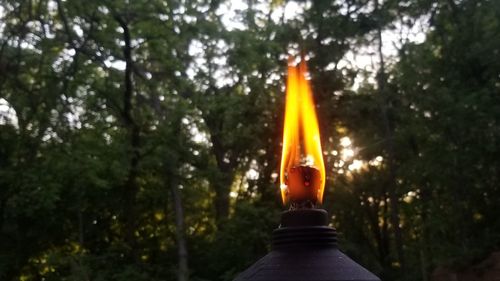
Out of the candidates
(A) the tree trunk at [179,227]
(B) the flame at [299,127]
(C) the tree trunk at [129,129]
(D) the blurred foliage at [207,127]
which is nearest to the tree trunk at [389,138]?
(D) the blurred foliage at [207,127]

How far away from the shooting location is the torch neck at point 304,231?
7.75 feet

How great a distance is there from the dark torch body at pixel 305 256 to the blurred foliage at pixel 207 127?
35.3ft

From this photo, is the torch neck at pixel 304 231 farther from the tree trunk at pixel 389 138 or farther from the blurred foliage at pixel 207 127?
the tree trunk at pixel 389 138

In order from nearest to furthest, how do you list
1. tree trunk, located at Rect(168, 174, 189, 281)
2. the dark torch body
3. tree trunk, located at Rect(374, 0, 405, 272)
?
the dark torch body < tree trunk, located at Rect(168, 174, 189, 281) < tree trunk, located at Rect(374, 0, 405, 272)

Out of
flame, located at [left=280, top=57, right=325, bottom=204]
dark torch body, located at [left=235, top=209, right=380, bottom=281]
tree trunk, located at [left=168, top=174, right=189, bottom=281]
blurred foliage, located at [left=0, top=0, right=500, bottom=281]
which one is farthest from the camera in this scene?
tree trunk, located at [left=168, top=174, right=189, bottom=281]

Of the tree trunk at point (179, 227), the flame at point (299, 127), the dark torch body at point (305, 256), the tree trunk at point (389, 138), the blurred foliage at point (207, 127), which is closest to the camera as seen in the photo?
the dark torch body at point (305, 256)

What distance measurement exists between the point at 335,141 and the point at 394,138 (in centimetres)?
302

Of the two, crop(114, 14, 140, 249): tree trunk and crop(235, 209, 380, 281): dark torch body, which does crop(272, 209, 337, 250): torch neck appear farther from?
crop(114, 14, 140, 249): tree trunk

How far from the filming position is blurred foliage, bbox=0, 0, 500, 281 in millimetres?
13305

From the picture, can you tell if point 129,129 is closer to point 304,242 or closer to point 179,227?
point 179,227

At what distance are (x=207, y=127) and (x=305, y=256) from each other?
13.1 metres

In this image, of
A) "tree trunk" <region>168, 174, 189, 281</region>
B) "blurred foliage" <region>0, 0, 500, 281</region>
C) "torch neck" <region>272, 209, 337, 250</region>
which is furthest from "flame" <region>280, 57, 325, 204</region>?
"tree trunk" <region>168, 174, 189, 281</region>

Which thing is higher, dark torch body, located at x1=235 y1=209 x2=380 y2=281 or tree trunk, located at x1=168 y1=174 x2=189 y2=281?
tree trunk, located at x1=168 y1=174 x2=189 y2=281

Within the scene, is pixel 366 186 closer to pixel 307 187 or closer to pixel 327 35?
pixel 327 35
